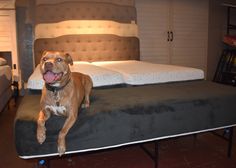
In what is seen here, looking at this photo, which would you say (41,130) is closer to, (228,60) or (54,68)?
(54,68)

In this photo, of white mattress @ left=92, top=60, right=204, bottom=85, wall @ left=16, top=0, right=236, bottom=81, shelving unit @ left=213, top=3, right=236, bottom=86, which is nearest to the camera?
white mattress @ left=92, top=60, right=204, bottom=85

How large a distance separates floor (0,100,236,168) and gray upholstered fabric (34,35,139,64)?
166 centimetres

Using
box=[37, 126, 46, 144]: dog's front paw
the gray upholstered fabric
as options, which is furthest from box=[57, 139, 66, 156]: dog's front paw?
the gray upholstered fabric

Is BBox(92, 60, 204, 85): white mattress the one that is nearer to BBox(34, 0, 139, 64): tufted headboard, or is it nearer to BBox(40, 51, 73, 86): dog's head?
BBox(40, 51, 73, 86): dog's head

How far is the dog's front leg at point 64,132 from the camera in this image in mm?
1418

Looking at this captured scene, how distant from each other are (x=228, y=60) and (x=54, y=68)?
4846 mm

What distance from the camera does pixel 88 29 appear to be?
389 cm

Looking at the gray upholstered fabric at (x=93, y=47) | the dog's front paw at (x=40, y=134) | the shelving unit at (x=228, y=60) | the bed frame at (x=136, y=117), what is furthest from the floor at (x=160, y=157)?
the shelving unit at (x=228, y=60)

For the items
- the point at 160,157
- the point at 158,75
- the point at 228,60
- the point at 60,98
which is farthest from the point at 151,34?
the point at 60,98

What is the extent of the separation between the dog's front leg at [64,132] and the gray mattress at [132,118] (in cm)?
5

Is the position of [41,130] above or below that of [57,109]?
below

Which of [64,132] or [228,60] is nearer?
[64,132]

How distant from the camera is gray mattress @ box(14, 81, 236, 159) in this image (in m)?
1.46

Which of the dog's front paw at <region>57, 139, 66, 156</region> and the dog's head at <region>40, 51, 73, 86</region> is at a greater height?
the dog's head at <region>40, 51, 73, 86</region>
